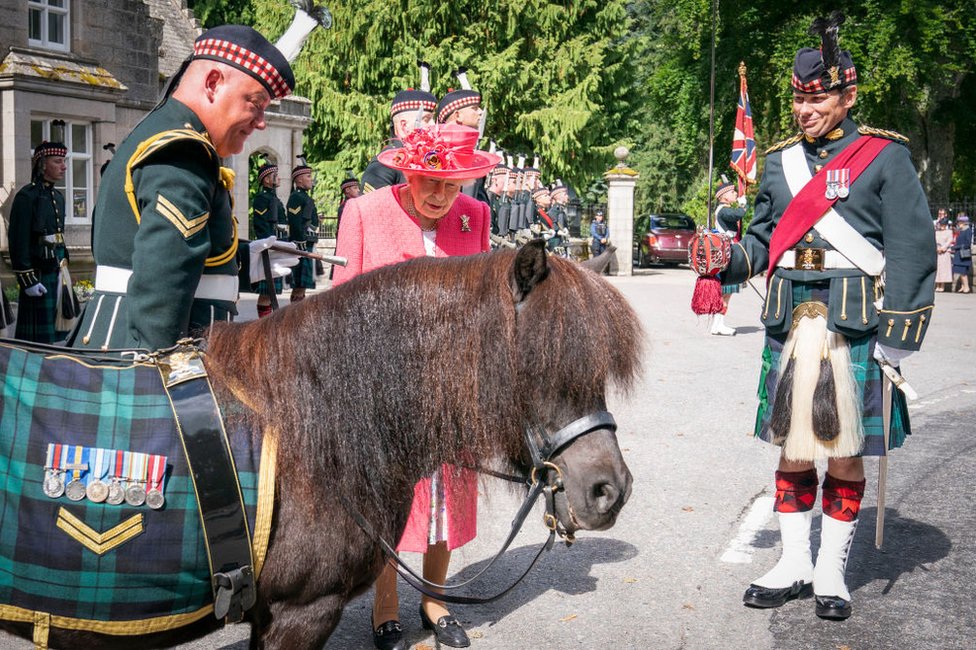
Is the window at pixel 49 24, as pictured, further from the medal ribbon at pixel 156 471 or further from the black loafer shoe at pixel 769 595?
the medal ribbon at pixel 156 471

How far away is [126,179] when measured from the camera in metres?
2.86

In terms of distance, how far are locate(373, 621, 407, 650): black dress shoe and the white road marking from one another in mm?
2029

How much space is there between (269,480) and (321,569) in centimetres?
28

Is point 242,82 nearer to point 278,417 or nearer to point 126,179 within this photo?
point 126,179

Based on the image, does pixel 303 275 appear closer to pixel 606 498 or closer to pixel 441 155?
pixel 441 155

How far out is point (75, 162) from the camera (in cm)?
1555

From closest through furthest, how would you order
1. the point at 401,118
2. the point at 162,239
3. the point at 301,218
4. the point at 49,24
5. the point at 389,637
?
the point at 162,239
the point at 389,637
the point at 401,118
the point at 49,24
the point at 301,218

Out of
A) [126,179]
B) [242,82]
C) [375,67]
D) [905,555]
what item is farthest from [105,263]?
[375,67]

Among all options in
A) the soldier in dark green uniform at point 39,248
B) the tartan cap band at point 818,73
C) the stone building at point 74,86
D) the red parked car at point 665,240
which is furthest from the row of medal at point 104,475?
the red parked car at point 665,240

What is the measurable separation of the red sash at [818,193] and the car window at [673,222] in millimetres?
30396

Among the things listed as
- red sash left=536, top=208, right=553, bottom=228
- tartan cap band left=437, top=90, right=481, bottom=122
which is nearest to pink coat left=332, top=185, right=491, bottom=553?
tartan cap band left=437, top=90, right=481, bottom=122

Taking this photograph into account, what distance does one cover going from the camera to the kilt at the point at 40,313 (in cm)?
1048

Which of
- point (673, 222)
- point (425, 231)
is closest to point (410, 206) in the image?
point (425, 231)

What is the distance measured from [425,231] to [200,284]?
4.05 feet
